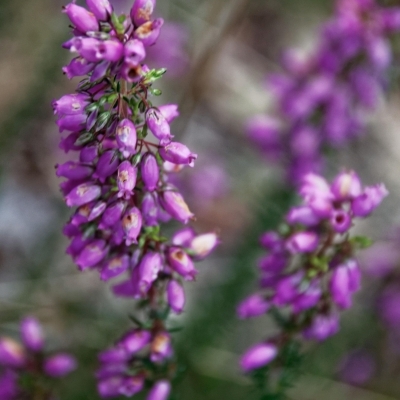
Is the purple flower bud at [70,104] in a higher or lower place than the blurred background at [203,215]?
lower

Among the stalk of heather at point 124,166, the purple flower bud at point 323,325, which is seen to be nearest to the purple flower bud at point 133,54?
the stalk of heather at point 124,166

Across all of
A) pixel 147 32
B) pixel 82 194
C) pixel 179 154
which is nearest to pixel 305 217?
pixel 179 154

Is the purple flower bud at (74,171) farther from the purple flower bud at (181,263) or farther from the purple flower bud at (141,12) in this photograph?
the purple flower bud at (141,12)

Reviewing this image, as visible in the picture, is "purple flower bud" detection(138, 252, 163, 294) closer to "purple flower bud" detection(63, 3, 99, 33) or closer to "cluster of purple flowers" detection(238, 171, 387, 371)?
"cluster of purple flowers" detection(238, 171, 387, 371)

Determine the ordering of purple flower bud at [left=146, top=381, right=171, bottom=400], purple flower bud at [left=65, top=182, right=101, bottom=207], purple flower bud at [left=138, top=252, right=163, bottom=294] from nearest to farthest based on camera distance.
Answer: purple flower bud at [left=65, top=182, right=101, bottom=207] < purple flower bud at [left=138, top=252, right=163, bottom=294] < purple flower bud at [left=146, top=381, right=171, bottom=400]

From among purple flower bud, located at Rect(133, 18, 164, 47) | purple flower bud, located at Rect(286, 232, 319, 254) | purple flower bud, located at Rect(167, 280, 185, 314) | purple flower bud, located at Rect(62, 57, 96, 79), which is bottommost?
purple flower bud, located at Rect(167, 280, 185, 314)

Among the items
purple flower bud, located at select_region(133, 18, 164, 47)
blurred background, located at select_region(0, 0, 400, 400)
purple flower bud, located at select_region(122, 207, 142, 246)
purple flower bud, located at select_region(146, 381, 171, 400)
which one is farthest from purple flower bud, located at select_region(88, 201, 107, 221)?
blurred background, located at select_region(0, 0, 400, 400)

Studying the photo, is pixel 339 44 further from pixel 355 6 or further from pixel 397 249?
pixel 397 249
